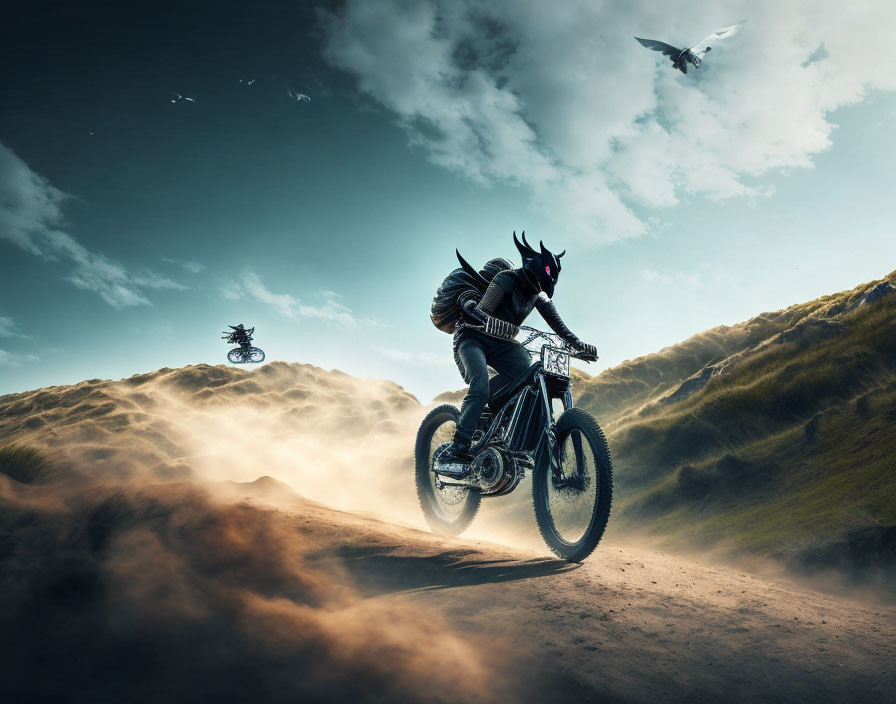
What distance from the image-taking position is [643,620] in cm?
428

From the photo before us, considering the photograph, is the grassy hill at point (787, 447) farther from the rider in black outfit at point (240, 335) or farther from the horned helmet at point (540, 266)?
the rider in black outfit at point (240, 335)

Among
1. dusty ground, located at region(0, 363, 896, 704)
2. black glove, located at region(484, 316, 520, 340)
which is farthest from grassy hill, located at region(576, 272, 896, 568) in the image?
black glove, located at region(484, 316, 520, 340)

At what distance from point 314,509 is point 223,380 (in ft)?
104

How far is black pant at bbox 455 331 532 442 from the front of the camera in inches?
305

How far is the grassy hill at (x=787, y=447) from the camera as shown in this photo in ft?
32.0

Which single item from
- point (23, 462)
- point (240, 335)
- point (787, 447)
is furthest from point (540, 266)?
point (240, 335)

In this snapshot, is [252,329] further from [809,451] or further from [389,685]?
[389,685]

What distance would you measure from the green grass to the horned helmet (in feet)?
51.1

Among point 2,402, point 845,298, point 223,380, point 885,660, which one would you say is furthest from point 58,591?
point 2,402

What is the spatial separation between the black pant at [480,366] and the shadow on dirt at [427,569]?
219 cm

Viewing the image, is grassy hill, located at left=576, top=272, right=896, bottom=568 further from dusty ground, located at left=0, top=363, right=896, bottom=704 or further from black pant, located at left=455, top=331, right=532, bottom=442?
black pant, located at left=455, top=331, right=532, bottom=442

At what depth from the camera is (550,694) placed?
3141mm

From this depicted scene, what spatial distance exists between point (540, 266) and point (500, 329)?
3.93 feet

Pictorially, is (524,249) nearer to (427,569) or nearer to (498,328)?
(498,328)
